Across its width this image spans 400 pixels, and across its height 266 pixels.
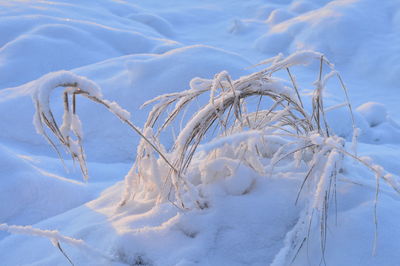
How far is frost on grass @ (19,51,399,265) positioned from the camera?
0.76m

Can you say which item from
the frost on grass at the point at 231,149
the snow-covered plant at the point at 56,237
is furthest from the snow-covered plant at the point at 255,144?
the snow-covered plant at the point at 56,237

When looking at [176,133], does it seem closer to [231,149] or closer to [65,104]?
[231,149]

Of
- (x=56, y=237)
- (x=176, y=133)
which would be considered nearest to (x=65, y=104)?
(x=56, y=237)

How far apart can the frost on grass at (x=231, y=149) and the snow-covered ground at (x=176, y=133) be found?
0.04ft

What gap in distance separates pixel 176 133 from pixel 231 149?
1512 mm

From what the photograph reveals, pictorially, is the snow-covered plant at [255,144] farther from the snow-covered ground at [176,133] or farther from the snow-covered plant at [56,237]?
the snow-covered plant at [56,237]

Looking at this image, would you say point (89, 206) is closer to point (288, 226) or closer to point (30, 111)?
point (288, 226)

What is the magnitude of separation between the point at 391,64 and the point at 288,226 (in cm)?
418

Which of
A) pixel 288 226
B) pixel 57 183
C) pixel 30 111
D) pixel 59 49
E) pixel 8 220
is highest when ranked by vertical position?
pixel 59 49

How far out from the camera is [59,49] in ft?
12.8

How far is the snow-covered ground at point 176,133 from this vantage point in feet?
2.87

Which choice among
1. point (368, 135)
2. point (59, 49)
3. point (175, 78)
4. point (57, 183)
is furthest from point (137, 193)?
point (59, 49)

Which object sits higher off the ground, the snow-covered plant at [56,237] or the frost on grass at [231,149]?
the frost on grass at [231,149]

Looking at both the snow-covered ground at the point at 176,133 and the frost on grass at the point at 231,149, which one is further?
the snow-covered ground at the point at 176,133
